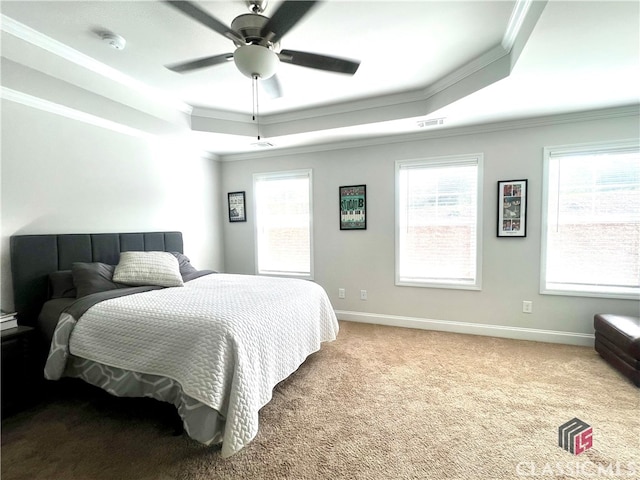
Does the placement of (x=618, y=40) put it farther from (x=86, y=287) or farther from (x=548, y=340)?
(x=86, y=287)

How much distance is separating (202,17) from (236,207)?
3199 millimetres

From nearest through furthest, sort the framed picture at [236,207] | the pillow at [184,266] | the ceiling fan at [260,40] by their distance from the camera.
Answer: the ceiling fan at [260,40] → the pillow at [184,266] → the framed picture at [236,207]

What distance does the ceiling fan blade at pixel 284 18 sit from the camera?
130cm

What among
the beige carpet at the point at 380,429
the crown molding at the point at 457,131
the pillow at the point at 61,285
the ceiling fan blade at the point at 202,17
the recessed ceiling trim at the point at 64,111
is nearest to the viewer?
the ceiling fan blade at the point at 202,17

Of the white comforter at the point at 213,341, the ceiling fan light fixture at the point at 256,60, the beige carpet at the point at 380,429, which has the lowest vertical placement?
the beige carpet at the point at 380,429

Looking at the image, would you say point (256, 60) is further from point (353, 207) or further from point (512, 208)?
point (512, 208)

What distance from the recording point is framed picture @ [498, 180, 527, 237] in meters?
3.10

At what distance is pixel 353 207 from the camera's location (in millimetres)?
3832

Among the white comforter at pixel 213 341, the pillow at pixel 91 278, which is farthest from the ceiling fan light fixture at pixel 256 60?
the pillow at pixel 91 278

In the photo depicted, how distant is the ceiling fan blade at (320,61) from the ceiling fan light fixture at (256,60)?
0.08m

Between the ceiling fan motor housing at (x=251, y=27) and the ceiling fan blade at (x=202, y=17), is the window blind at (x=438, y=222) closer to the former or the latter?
the ceiling fan motor housing at (x=251, y=27)

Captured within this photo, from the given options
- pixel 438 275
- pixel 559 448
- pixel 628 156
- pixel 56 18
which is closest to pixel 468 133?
pixel 628 156

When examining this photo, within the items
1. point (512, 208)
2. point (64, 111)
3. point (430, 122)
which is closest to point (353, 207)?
point (430, 122)

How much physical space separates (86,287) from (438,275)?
3579 millimetres
